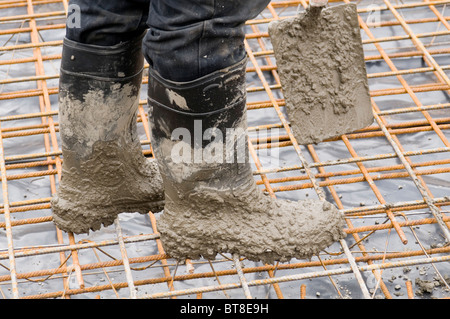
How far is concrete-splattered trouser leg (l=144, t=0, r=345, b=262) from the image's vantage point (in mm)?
1484

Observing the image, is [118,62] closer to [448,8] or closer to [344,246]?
[344,246]

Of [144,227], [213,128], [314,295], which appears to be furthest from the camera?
[144,227]

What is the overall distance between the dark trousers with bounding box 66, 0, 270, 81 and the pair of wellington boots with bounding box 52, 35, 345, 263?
30mm

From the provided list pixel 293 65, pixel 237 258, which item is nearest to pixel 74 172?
pixel 237 258

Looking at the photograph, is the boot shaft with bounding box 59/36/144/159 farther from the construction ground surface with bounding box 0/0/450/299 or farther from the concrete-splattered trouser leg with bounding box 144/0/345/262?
the construction ground surface with bounding box 0/0/450/299

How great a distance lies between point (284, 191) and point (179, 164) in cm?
75

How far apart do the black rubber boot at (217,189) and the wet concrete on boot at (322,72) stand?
36 centimetres

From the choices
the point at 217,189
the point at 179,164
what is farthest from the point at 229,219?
the point at 179,164

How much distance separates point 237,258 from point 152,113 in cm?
43

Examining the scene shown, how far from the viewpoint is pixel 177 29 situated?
57.6 inches

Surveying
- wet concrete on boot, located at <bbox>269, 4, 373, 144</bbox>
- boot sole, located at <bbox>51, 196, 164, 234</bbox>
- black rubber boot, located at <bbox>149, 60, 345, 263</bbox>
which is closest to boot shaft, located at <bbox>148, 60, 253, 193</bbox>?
black rubber boot, located at <bbox>149, 60, 345, 263</bbox>

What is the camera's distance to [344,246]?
5.93ft

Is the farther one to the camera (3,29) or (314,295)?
(3,29)

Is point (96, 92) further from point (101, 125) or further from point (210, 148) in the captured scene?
point (210, 148)
